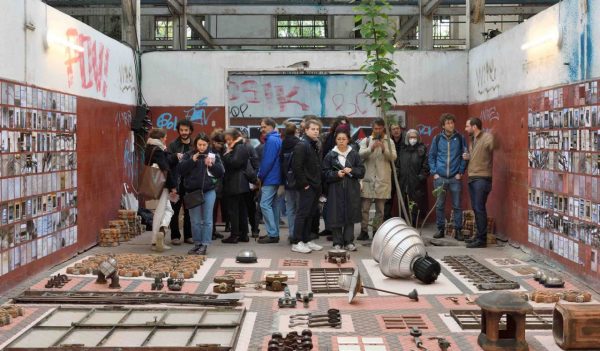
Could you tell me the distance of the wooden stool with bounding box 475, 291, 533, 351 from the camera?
616 cm

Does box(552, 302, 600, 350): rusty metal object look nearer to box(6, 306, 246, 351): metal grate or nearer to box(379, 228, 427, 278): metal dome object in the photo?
box(6, 306, 246, 351): metal grate

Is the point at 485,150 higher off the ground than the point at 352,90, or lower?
lower

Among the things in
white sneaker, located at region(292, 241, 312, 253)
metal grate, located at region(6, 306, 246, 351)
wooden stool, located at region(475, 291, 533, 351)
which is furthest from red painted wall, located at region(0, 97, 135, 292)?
wooden stool, located at region(475, 291, 533, 351)

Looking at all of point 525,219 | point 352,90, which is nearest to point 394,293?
point 525,219

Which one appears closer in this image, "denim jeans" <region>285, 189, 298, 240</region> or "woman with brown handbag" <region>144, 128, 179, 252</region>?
"woman with brown handbag" <region>144, 128, 179, 252</region>

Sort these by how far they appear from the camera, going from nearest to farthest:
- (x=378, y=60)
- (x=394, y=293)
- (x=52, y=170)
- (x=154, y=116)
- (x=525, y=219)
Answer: (x=394, y=293), (x=52, y=170), (x=525, y=219), (x=378, y=60), (x=154, y=116)

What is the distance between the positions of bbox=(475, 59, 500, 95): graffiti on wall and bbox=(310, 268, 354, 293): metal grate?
4.95 m

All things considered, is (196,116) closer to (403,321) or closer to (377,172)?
(377,172)

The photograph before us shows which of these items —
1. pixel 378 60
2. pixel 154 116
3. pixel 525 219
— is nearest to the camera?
pixel 525 219

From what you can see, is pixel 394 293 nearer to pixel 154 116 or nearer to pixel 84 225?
pixel 84 225

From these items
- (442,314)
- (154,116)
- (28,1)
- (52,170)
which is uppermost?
(28,1)

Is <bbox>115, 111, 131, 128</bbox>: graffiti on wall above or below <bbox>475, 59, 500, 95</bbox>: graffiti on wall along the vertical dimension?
below

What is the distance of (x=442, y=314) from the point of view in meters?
7.44

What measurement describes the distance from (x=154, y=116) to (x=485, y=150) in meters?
6.67
